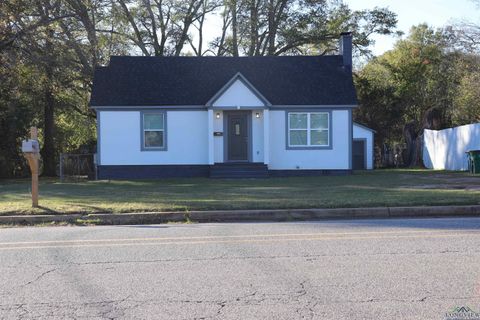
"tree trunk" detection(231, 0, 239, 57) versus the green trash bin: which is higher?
"tree trunk" detection(231, 0, 239, 57)

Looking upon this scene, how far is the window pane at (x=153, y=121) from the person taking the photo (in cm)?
2420

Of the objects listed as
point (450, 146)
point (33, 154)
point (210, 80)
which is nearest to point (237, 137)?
point (210, 80)

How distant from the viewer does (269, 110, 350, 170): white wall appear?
24516mm

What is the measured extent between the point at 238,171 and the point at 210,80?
15.7ft

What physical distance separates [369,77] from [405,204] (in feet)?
98.8

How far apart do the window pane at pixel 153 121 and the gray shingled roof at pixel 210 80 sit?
57cm

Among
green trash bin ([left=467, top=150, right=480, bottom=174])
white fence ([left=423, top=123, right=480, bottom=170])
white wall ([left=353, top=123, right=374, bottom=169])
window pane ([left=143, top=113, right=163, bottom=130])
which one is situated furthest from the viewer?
white wall ([left=353, top=123, right=374, bottom=169])

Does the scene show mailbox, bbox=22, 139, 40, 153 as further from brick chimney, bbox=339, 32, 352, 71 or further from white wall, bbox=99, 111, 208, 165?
brick chimney, bbox=339, 32, 352, 71

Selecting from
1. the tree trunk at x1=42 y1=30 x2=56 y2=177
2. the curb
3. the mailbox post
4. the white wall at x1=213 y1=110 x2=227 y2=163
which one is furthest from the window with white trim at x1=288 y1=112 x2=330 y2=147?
the tree trunk at x1=42 y1=30 x2=56 y2=177

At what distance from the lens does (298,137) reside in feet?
80.9

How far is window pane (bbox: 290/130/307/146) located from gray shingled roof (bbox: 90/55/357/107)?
4.41 feet

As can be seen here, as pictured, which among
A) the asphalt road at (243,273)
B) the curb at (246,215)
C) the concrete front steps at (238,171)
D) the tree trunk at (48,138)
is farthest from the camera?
the tree trunk at (48,138)

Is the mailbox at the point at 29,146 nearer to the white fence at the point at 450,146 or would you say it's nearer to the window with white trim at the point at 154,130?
the window with white trim at the point at 154,130

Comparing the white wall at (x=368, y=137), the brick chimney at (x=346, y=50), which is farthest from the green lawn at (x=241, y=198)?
the white wall at (x=368, y=137)
